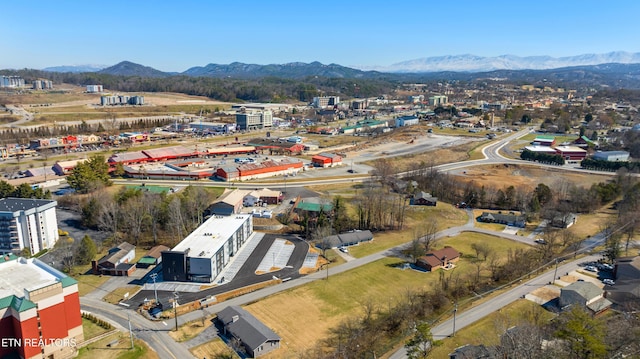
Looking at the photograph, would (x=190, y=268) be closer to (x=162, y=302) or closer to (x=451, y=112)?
(x=162, y=302)

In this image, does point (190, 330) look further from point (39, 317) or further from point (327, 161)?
point (327, 161)

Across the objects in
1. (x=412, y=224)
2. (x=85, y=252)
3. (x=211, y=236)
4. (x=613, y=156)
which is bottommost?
(x=412, y=224)

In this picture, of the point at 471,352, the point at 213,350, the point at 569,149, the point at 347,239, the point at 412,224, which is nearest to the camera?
the point at 471,352

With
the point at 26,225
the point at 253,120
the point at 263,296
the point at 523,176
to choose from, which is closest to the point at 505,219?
the point at 523,176

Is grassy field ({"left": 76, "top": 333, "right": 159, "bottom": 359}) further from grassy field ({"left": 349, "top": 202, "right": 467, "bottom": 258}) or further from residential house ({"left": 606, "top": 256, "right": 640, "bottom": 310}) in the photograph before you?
residential house ({"left": 606, "top": 256, "right": 640, "bottom": 310})

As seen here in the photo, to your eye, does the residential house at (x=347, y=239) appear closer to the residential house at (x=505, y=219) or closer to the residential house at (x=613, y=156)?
the residential house at (x=505, y=219)

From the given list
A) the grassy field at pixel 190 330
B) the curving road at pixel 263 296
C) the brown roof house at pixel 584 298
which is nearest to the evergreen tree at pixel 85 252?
the curving road at pixel 263 296
